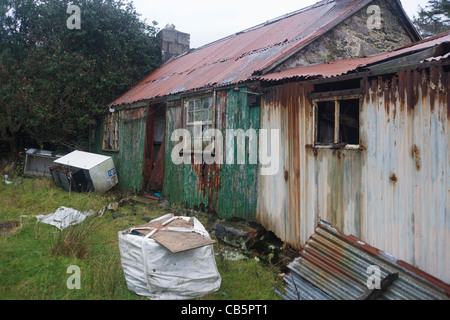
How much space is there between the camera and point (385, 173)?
399 centimetres

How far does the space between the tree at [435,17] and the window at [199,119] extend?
60.1ft

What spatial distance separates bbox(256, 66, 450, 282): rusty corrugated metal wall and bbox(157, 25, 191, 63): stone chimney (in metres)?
10.6

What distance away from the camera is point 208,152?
707 cm

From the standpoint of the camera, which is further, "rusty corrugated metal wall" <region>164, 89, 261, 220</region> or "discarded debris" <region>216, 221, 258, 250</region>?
"rusty corrugated metal wall" <region>164, 89, 261, 220</region>

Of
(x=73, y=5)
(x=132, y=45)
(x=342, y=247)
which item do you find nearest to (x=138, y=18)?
(x=132, y=45)

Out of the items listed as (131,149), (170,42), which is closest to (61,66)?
(131,149)

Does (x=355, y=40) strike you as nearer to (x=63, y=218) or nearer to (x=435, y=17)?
(x=63, y=218)

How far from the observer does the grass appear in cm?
383

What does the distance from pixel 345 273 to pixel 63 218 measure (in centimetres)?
565

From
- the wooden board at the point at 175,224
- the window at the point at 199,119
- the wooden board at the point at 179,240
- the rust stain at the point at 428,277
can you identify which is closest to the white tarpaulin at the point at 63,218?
the wooden board at the point at 175,224

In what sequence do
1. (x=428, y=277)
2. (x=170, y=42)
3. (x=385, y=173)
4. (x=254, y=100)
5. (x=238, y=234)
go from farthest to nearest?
(x=170, y=42) < (x=254, y=100) < (x=238, y=234) < (x=385, y=173) < (x=428, y=277)

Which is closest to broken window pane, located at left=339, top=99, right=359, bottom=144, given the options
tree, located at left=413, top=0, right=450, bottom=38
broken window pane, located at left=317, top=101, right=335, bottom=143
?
broken window pane, located at left=317, top=101, right=335, bottom=143

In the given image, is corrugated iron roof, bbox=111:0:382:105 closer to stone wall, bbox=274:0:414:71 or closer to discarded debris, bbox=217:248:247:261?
stone wall, bbox=274:0:414:71
